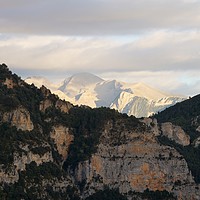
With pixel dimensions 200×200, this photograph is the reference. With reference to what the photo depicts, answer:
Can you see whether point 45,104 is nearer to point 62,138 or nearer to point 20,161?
point 62,138

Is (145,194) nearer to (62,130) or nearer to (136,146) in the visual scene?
(136,146)

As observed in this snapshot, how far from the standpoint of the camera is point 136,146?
630ft

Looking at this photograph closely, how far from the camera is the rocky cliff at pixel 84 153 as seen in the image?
178m

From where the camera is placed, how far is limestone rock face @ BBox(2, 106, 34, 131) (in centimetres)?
18125

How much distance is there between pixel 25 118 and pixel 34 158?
31.5ft

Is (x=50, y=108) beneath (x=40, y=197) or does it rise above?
above

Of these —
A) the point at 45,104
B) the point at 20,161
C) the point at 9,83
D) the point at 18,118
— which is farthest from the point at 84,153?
the point at 9,83

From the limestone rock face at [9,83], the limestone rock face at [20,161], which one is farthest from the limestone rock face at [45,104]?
the limestone rock face at [20,161]

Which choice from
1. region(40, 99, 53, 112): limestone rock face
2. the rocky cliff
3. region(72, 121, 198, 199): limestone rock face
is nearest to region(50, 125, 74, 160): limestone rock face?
the rocky cliff

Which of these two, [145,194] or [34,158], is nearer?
[34,158]

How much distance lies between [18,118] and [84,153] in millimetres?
17851

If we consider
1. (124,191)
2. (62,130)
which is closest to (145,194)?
(124,191)

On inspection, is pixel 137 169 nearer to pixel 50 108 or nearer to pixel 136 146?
pixel 136 146

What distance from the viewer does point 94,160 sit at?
188625 mm
